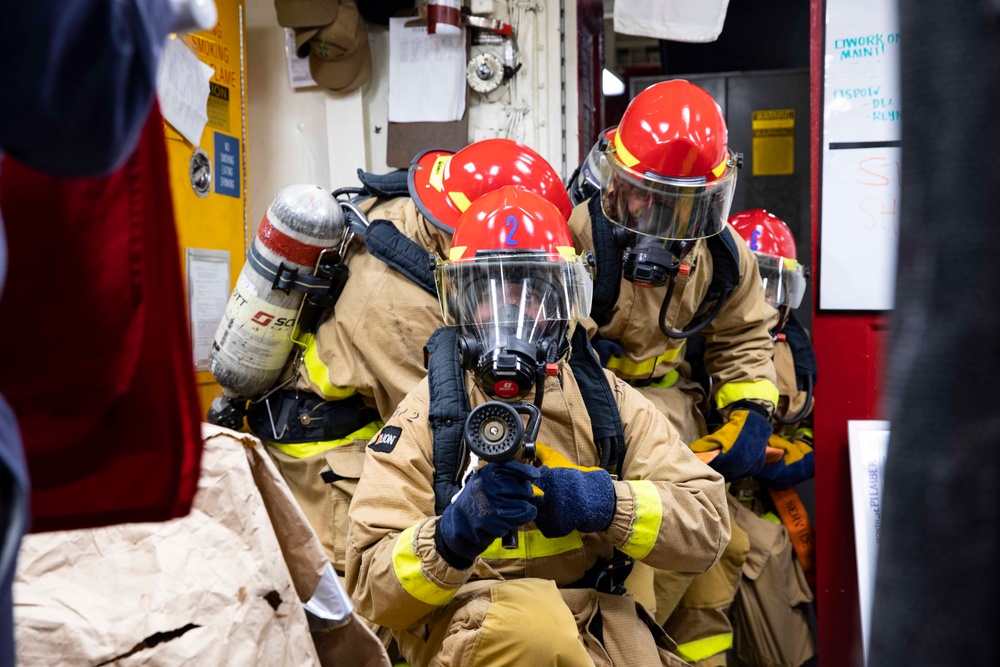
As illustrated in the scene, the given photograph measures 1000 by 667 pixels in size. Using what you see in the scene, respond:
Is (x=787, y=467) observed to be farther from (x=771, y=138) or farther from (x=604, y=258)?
(x=771, y=138)

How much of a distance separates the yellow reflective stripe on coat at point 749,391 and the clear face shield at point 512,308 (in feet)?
4.23

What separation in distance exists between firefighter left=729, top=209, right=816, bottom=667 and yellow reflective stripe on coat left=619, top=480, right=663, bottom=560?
5.17 feet

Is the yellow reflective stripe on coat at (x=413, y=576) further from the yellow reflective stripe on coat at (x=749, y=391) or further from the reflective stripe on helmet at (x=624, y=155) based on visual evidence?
the yellow reflective stripe on coat at (x=749, y=391)

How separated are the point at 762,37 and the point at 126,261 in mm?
5389

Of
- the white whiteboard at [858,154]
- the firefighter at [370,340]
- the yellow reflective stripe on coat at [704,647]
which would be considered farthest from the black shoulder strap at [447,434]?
the white whiteboard at [858,154]

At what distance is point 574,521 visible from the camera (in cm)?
175

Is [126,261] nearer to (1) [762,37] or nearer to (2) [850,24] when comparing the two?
(2) [850,24]

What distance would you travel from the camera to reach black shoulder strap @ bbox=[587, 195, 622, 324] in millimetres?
2699

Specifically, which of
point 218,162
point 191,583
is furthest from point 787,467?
point 191,583

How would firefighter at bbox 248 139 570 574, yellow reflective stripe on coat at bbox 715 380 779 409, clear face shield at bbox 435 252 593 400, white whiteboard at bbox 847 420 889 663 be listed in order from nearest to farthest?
clear face shield at bbox 435 252 593 400 → white whiteboard at bbox 847 420 889 663 → firefighter at bbox 248 139 570 574 → yellow reflective stripe on coat at bbox 715 380 779 409

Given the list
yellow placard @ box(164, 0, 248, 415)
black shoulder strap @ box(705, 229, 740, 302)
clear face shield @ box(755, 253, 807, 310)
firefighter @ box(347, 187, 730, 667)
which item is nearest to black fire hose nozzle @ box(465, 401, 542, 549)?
firefighter @ box(347, 187, 730, 667)

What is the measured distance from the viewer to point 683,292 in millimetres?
2855

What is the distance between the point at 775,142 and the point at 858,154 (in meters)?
1.76

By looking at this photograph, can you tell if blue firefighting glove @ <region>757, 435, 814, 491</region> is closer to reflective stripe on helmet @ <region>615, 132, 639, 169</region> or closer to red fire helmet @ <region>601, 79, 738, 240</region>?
red fire helmet @ <region>601, 79, 738, 240</region>
